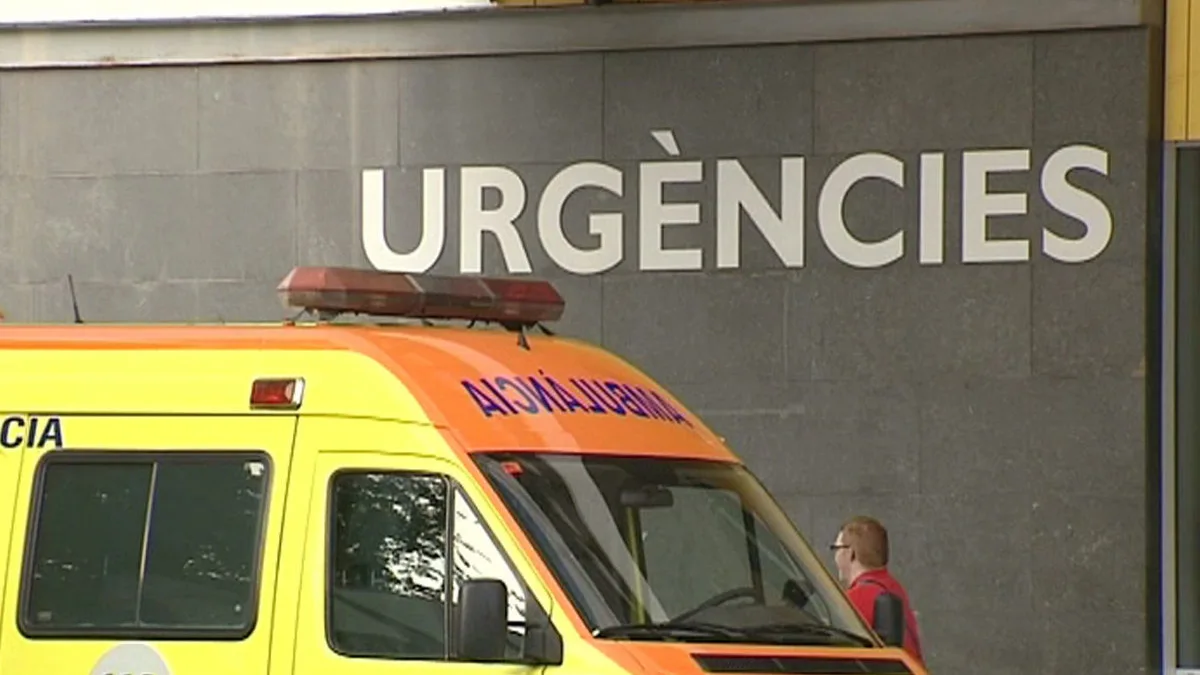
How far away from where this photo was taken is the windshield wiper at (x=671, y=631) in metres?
8.21

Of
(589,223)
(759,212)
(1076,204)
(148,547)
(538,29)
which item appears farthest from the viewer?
(538,29)

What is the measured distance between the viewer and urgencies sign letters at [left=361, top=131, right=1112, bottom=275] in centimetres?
1405

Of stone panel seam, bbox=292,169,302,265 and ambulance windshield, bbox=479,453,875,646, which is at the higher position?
stone panel seam, bbox=292,169,302,265

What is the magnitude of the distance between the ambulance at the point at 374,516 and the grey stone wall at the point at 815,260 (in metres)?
4.74

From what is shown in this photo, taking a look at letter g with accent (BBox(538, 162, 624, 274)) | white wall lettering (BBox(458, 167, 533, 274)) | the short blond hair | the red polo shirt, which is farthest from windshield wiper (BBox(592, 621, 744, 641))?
white wall lettering (BBox(458, 167, 533, 274))

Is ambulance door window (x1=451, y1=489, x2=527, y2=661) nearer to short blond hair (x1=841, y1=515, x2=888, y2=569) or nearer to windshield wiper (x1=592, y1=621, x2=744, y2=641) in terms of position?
windshield wiper (x1=592, y1=621, x2=744, y2=641)

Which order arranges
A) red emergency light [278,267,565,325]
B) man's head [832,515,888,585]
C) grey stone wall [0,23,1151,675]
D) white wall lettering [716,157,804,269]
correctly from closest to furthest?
1. red emergency light [278,267,565,325]
2. man's head [832,515,888,585]
3. grey stone wall [0,23,1151,675]
4. white wall lettering [716,157,804,269]

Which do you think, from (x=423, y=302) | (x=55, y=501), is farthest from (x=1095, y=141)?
(x=55, y=501)

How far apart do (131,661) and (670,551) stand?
1.76m

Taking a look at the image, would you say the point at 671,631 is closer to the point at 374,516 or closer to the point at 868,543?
the point at 374,516

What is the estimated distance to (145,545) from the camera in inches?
348

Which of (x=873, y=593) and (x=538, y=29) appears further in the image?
(x=538, y=29)

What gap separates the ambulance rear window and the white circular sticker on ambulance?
0.16ft

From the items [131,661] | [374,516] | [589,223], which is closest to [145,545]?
[131,661]
